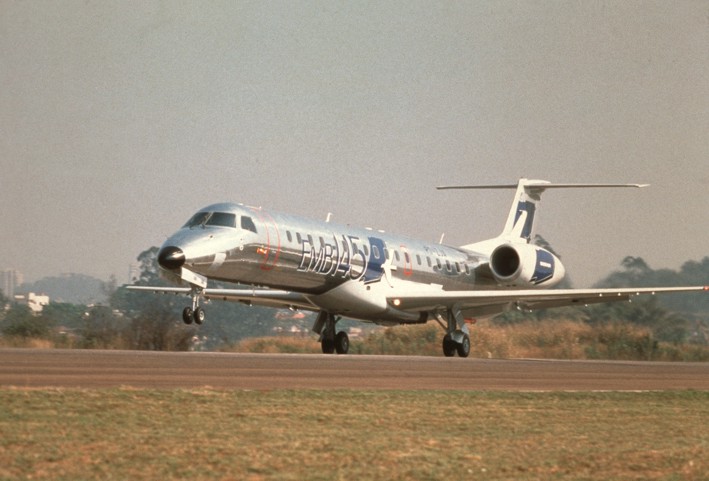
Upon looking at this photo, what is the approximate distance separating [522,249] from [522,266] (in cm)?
57

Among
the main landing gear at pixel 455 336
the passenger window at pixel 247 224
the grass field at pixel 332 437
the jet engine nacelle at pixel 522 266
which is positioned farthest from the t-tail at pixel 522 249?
the grass field at pixel 332 437

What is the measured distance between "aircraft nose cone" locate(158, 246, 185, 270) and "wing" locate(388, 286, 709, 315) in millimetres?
8303

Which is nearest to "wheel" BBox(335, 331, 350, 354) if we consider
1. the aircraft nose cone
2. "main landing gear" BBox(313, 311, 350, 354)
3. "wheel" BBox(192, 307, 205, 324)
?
"main landing gear" BBox(313, 311, 350, 354)

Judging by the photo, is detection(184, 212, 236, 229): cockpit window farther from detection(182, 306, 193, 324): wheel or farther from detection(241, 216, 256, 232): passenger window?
detection(182, 306, 193, 324): wheel

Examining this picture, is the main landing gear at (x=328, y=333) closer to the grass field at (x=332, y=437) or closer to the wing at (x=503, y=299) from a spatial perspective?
the wing at (x=503, y=299)

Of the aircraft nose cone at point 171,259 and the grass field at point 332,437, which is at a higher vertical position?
the aircraft nose cone at point 171,259

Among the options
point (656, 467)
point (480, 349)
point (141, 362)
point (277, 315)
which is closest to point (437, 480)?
point (656, 467)

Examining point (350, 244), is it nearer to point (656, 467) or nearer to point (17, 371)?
point (17, 371)

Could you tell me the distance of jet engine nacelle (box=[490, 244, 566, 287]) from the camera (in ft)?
121

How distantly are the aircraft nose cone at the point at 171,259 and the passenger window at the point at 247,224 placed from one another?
2317mm

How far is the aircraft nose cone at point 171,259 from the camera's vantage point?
26.7 meters

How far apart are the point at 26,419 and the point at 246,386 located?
504cm

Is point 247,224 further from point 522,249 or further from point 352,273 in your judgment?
point 522,249

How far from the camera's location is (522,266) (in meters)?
36.7
